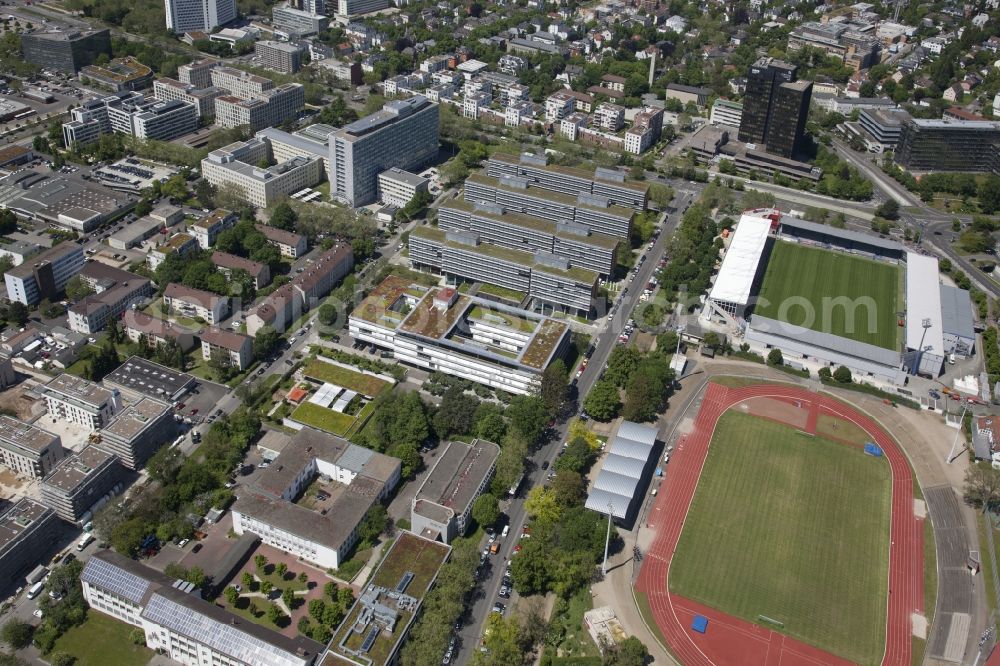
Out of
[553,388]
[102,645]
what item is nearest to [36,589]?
[102,645]

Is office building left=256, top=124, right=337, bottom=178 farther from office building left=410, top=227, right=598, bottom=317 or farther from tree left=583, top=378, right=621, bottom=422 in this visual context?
tree left=583, top=378, right=621, bottom=422

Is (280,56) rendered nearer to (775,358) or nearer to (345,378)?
(345,378)

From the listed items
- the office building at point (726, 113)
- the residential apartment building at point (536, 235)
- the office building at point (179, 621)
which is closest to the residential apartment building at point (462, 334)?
the residential apartment building at point (536, 235)

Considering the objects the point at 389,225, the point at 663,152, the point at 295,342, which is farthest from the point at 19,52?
the point at 663,152

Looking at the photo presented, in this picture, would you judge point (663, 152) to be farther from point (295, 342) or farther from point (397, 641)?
point (397, 641)

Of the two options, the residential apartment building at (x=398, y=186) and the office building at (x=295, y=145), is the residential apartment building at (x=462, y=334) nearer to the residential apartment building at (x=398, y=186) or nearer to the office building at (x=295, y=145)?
the residential apartment building at (x=398, y=186)
